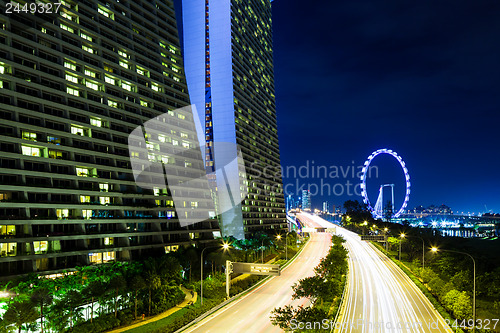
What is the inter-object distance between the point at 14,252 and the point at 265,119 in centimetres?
14872

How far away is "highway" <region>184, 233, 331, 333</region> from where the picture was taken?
46.3 m

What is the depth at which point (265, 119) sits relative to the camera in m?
193

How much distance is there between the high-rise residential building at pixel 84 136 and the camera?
6022 cm

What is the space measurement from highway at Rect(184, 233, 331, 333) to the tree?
58.3ft

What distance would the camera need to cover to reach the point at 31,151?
63500mm

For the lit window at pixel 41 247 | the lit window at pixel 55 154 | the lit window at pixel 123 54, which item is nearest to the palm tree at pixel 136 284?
the lit window at pixel 41 247

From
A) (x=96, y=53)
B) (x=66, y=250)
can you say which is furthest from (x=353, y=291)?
(x=96, y=53)

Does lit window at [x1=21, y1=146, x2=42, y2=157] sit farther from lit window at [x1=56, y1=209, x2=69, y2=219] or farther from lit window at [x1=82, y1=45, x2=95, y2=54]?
lit window at [x1=82, y1=45, x2=95, y2=54]

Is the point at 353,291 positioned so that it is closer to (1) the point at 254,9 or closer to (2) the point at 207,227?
(2) the point at 207,227

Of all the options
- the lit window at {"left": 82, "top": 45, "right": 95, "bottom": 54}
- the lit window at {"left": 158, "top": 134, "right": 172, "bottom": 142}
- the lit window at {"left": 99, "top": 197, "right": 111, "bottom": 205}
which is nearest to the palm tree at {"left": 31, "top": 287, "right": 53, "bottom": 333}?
the lit window at {"left": 99, "top": 197, "right": 111, "bottom": 205}

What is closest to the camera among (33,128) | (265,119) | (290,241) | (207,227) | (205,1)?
(33,128)

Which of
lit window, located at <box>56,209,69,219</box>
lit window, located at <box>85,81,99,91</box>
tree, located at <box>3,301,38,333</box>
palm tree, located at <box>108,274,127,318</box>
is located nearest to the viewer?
tree, located at <box>3,301,38,333</box>

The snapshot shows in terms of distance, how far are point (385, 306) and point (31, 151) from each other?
6358cm

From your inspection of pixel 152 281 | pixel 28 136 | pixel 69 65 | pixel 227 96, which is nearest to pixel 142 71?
pixel 69 65
